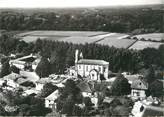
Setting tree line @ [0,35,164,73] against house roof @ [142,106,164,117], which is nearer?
house roof @ [142,106,164,117]

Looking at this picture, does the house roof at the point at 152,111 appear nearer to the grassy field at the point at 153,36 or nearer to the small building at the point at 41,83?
the grassy field at the point at 153,36

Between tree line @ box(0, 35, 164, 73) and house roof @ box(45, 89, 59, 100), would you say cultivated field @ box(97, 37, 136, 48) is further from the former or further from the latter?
house roof @ box(45, 89, 59, 100)

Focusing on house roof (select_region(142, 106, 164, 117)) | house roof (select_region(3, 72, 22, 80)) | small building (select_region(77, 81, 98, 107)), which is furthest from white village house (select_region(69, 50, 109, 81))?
house roof (select_region(3, 72, 22, 80))

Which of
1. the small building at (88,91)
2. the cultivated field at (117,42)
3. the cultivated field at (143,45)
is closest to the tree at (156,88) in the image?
the cultivated field at (143,45)

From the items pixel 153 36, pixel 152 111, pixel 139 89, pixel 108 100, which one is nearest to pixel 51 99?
pixel 108 100

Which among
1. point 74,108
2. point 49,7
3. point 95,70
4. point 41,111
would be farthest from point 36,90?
point 49,7

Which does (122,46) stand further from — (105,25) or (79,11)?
(79,11)
